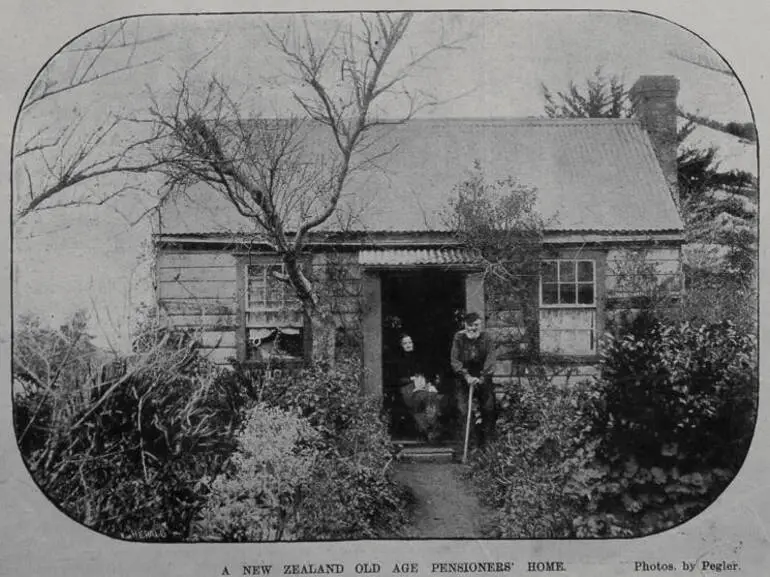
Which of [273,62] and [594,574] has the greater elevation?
[273,62]

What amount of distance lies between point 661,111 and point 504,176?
3.45ft

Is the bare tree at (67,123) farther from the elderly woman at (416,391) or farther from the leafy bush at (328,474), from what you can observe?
the elderly woman at (416,391)

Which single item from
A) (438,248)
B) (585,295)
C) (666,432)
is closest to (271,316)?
(438,248)

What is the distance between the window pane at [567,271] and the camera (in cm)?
455

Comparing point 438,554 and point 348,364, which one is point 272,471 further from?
point 438,554

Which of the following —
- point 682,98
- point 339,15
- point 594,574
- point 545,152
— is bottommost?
point 594,574

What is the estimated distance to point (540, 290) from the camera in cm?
457

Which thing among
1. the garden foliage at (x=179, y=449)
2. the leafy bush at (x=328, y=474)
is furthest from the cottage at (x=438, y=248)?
the garden foliage at (x=179, y=449)

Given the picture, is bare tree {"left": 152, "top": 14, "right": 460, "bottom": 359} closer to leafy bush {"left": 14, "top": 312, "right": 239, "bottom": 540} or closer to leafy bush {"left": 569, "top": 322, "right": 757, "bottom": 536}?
leafy bush {"left": 14, "top": 312, "right": 239, "bottom": 540}

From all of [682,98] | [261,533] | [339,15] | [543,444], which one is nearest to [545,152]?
[682,98]

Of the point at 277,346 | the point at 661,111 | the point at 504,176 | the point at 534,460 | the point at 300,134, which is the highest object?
the point at 661,111

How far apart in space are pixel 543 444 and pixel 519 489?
1.02ft

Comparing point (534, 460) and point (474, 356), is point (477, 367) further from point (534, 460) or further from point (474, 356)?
point (534, 460)

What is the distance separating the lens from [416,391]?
4562mm
